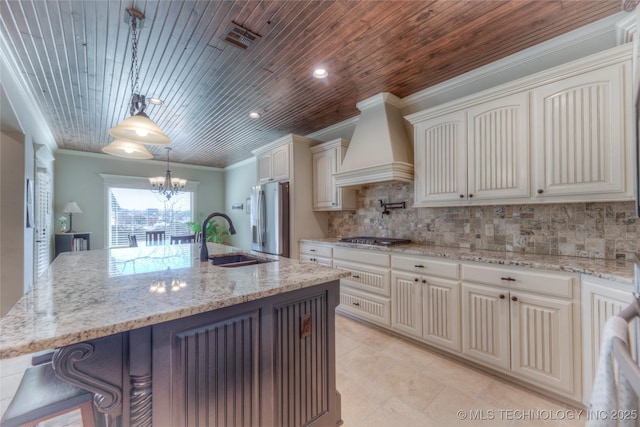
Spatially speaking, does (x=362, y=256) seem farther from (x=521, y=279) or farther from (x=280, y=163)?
(x=280, y=163)

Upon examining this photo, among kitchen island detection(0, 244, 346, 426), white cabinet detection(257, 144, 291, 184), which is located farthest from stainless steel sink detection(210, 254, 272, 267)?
white cabinet detection(257, 144, 291, 184)

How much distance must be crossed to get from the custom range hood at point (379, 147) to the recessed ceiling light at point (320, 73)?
0.76 metres

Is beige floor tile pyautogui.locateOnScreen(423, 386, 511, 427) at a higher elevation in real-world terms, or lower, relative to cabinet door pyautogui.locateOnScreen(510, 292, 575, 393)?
lower

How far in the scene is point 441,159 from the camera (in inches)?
104

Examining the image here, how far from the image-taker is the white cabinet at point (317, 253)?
3470 millimetres

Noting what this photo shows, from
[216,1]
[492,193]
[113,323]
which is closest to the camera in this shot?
[113,323]

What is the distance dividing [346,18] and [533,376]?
9.50ft

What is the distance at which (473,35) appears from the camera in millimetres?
2053

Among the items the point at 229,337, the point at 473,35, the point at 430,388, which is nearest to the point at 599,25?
the point at 473,35

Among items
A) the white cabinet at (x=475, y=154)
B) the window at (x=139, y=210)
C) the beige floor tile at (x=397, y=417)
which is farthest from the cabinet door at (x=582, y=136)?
the window at (x=139, y=210)

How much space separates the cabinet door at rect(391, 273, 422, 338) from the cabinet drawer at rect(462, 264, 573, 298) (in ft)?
1.61

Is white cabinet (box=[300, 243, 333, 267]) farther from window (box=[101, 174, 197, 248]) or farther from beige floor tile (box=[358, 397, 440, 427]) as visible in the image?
window (box=[101, 174, 197, 248])

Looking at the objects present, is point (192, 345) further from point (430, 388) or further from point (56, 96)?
point (56, 96)

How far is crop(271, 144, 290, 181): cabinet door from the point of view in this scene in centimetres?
404
